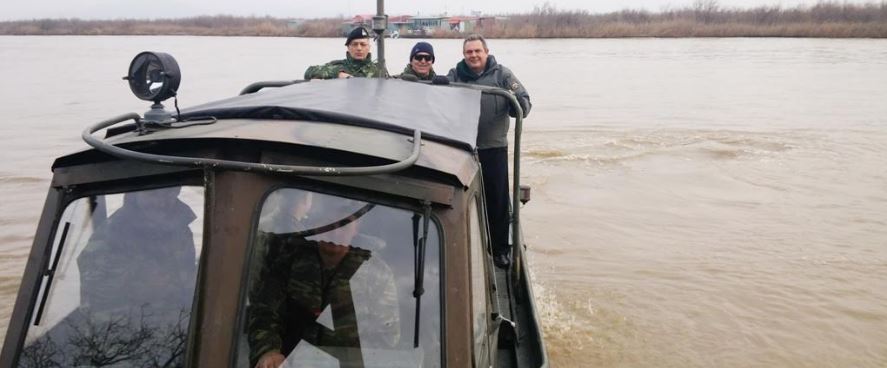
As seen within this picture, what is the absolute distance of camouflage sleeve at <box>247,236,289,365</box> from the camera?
8.23 feet

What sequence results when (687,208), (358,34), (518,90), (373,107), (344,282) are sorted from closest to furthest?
(344,282) < (373,107) < (518,90) < (358,34) < (687,208)

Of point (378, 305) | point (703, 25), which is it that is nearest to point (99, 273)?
point (378, 305)

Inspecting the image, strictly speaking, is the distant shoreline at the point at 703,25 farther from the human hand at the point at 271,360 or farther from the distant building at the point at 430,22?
the human hand at the point at 271,360

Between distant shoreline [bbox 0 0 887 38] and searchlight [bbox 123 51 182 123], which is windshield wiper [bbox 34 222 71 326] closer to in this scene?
searchlight [bbox 123 51 182 123]

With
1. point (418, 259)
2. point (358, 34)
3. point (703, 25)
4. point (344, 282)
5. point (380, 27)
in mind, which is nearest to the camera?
point (418, 259)

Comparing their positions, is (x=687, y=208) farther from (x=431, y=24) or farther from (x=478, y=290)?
(x=431, y=24)

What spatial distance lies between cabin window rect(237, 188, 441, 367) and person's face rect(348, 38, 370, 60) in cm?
432

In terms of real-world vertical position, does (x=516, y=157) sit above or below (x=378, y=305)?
above

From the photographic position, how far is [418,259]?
8.39 ft

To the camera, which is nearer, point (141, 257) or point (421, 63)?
point (141, 257)

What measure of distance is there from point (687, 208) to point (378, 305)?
9.18m

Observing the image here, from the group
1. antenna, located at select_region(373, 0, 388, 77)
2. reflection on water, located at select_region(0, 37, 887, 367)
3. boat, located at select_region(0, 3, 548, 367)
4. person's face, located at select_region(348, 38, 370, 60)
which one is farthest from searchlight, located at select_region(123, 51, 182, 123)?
reflection on water, located at select_region(0, 37, 887, 367)

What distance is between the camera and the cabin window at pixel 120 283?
2.58 meters

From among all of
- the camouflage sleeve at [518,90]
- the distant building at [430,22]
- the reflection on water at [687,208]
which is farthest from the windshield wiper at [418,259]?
the distant building at [430,22]
